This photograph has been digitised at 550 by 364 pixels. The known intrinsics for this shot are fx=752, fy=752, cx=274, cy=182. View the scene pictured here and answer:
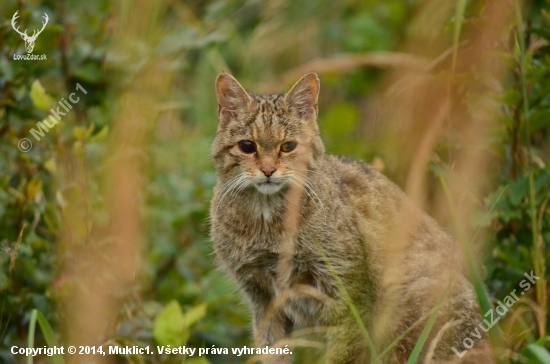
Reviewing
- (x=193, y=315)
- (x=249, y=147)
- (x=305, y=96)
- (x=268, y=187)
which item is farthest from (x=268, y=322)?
(x=305, y=96)

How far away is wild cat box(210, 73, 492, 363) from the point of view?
491 cm

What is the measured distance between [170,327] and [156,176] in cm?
223

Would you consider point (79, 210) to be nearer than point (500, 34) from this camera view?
No

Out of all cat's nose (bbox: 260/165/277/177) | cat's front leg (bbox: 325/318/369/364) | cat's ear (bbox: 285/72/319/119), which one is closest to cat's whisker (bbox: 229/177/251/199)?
cat's nose (bbox: 260/165/277/177)

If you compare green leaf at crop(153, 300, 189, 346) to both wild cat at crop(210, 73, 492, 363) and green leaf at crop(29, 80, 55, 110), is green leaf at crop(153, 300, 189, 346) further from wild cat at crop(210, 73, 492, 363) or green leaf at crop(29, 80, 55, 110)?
green leaf at crop(29, 80, 55, 110)

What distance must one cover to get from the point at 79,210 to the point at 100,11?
5.89 feet

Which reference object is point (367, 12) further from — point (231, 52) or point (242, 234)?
point (242, 234)

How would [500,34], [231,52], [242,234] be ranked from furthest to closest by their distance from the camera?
[231,52]
[242,234]
[500,34]

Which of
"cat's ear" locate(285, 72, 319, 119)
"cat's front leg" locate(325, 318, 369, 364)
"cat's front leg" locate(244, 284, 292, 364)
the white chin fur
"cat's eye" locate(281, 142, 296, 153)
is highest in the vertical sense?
"cat's ear" locate(285, 72, 319, 119)

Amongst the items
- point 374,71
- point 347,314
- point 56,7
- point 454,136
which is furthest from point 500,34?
point 374,71

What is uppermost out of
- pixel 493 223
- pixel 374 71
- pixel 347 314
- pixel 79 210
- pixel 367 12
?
pixel 367 12

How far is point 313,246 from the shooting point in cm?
502

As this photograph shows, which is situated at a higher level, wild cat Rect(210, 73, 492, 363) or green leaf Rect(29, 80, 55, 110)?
green leaf Rect(29, 80, 55, 110)

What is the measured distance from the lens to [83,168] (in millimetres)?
5332
